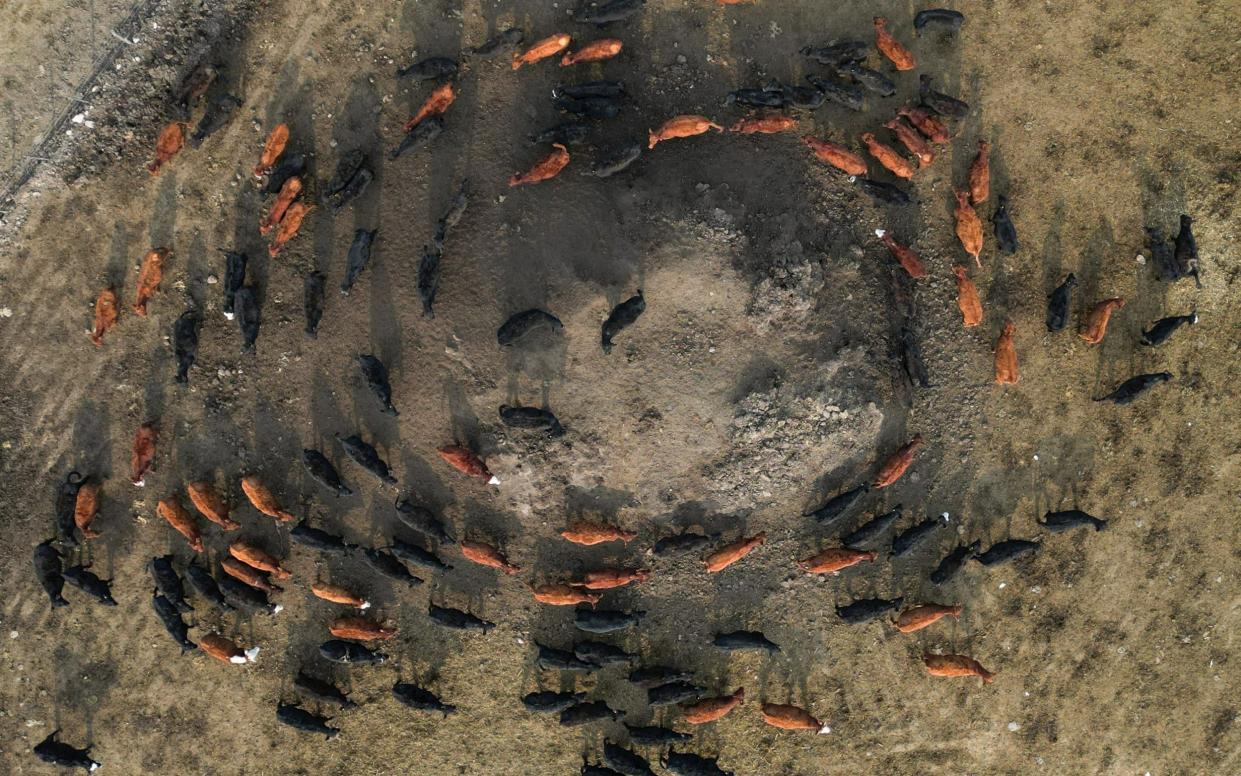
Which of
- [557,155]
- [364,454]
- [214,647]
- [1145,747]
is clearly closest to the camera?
[557,155]

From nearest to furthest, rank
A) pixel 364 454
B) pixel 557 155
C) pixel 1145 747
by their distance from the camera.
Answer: pixel 557 155 → pixel 364 454 → pixel 1145 747

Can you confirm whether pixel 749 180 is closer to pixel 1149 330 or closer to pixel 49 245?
pixel 1149 330

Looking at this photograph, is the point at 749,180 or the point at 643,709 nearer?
the point at 749,180

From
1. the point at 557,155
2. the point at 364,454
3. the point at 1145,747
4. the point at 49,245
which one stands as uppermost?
the point at 49,245

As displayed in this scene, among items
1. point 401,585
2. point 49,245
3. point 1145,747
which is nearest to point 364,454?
point 401,585

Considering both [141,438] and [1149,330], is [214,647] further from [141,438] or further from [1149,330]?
[1149,330]

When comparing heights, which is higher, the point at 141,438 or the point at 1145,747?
the point at 141,438
